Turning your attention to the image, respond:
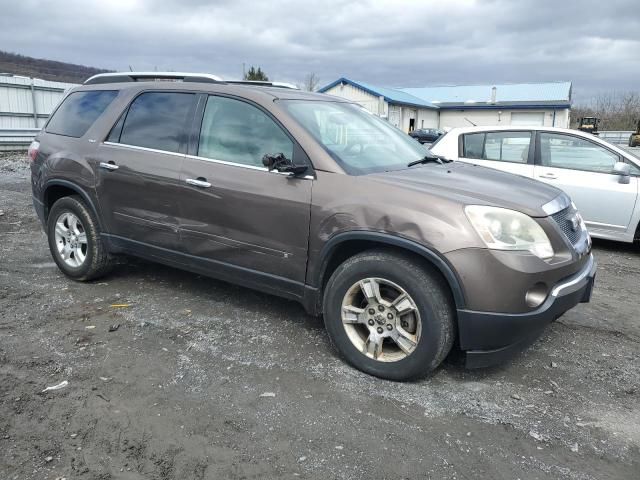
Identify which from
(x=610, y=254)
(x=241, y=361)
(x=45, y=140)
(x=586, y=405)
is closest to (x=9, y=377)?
(x=241, y=361)

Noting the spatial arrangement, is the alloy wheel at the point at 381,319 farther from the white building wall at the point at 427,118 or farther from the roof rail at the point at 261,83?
the white building wall at the point at 427,118

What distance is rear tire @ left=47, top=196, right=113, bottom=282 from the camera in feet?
15.8

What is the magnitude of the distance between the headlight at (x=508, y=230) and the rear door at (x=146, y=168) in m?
2.29

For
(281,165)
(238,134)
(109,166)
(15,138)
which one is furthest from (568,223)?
(15,138)

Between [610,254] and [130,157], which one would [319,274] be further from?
[610,254]

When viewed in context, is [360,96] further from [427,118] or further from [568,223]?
[568,223]

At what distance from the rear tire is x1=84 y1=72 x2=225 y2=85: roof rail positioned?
120 cm

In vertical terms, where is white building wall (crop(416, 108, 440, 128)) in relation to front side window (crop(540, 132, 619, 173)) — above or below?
above

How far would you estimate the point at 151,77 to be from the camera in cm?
477

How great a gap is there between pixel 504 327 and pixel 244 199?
1935mm

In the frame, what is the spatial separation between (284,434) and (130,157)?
9.09 feet

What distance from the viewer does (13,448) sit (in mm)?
2584

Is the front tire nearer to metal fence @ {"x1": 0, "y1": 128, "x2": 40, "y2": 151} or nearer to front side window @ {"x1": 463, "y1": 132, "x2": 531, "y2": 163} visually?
front side window @ {"x1": 463, "y1": 132, "x2": 531, "y2": 163}

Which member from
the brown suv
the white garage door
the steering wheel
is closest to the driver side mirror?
the brown suv
